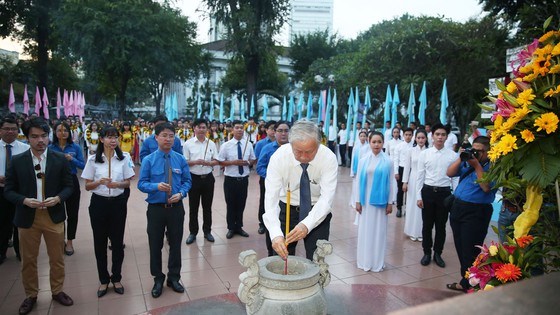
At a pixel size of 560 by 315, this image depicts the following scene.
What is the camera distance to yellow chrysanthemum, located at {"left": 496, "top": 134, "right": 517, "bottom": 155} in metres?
2.03

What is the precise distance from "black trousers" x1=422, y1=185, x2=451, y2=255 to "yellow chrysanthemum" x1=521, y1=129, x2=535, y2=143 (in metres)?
3.07

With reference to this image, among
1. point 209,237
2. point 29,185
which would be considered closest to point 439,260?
point 209,237

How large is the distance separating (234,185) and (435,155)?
300cm

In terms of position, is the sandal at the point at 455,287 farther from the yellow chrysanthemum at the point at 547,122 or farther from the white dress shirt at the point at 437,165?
the yellow chrysanthemum at the point at 547,122

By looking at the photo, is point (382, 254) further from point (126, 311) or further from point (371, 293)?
point (126, 311)

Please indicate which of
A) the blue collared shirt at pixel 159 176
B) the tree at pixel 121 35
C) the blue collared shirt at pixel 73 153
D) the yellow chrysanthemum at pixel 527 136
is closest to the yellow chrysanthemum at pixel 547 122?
the yellow chrysanthemum at pixel 527 136

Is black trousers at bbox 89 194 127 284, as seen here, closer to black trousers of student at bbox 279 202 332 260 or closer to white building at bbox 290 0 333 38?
black trousers of student at bbox 279 202 332 260

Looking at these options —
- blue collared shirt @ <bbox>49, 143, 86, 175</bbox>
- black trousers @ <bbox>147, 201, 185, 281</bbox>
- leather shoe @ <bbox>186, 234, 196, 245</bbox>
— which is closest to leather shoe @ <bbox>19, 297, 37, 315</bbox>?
black trousers @ <bbox>147, 201, 185, 281</bbox>

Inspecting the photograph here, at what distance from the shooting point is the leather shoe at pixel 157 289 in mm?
3924

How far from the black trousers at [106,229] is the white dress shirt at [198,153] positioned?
176cm

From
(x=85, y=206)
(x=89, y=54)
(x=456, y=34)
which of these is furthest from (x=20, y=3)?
(x=456, y=34)

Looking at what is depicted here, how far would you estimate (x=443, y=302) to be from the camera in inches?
30.0

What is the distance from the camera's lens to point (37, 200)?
351cm

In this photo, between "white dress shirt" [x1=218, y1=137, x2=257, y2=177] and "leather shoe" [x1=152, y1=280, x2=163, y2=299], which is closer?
"leather shoe" [x1=152, y1=280, x2=163, y2=299]
